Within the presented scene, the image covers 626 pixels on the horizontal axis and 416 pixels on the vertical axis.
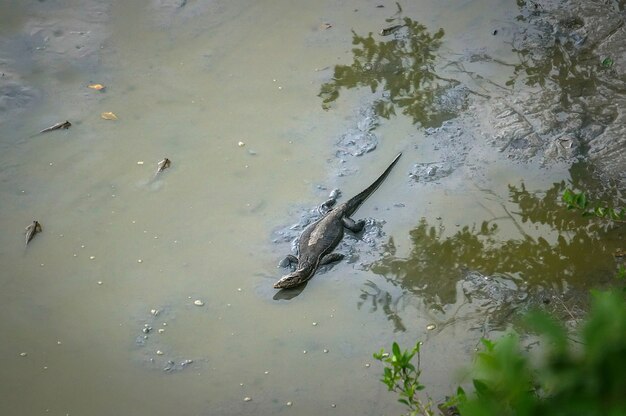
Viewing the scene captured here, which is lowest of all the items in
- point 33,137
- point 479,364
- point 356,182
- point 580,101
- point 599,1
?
point 33,137

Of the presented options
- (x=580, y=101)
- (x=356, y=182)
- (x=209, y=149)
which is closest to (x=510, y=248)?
(x=356, y=182)

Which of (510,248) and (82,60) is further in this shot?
(82,60)

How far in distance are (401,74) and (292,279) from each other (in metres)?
2.72

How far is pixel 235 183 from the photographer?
19.5 ft

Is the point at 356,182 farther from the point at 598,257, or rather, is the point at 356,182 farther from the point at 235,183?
the point at 598,257

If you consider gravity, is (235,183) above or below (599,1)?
below

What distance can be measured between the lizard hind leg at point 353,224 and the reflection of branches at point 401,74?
4.39ft

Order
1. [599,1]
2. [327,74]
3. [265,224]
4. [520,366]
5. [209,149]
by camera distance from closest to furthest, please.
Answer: [520,366], [265,224], [209,149], [327,74], [599,1]

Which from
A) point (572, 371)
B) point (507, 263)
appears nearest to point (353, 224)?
point (507, 263)

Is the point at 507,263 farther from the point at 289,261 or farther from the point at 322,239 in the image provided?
the point at 289,261

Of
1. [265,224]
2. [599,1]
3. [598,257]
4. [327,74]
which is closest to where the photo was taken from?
[598,257]

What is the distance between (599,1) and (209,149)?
15.2 ft

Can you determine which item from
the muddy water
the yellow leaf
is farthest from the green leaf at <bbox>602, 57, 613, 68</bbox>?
the yellow leaf

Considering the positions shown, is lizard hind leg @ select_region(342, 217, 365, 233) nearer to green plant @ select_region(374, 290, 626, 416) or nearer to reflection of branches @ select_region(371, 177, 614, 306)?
reflection of branches @ select_region(371, 177, 614, 306)
